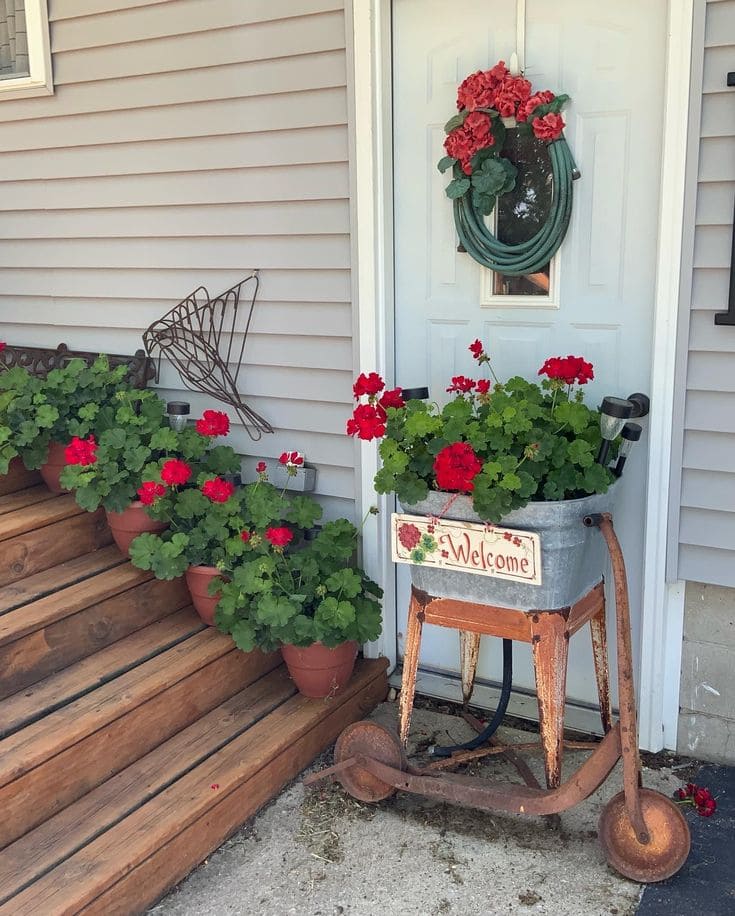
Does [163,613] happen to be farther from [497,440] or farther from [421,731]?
[497,440]

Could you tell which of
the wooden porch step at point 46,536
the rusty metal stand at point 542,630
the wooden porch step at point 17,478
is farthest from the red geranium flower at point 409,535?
the wooden porch step at point 17,478

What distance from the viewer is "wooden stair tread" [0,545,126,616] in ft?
8.81

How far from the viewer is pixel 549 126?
2504mm

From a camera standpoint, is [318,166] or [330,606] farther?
[318,166]

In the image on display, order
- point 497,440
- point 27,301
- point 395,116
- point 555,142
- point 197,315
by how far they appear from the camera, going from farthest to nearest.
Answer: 1. point 27,301
2. point 197,315
3. point 395,116
4. point 555,142
5. point 497,440

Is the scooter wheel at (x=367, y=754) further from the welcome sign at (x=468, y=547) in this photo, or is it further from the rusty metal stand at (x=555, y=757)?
the welcome sign at (x=468, y=547)

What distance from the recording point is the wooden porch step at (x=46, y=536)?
283cm

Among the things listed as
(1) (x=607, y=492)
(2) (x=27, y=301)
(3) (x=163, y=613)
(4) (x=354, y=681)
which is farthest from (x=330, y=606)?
(2) (x=27, y=301)

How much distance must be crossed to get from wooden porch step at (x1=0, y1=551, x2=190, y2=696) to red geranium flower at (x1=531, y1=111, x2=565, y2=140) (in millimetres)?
1755

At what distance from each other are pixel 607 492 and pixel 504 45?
130 centimetres

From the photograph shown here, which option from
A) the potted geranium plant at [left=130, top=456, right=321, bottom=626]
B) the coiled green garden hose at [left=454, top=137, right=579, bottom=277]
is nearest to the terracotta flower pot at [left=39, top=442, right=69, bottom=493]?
the potted geranium plant at [left=130, top=456, right=321, bottom=626]

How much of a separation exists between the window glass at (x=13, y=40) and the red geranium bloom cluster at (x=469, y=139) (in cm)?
180

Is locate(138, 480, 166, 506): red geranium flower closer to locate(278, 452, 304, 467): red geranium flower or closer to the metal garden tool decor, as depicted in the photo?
locate(278, 452, 304, 467): red geranium flower

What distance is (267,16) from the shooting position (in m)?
2.88
